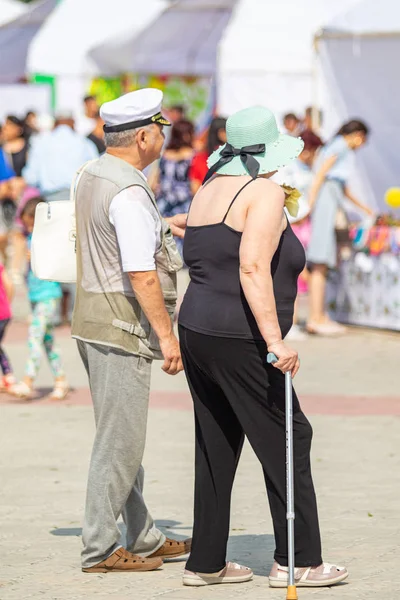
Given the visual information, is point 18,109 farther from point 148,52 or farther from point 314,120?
point 314,120

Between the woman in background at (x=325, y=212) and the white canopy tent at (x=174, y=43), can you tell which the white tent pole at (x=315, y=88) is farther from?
the white canopy tent at (x=174, y=43)

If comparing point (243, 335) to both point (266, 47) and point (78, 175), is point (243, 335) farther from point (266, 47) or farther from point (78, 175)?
point (266, 47)

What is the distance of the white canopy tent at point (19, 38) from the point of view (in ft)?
95.2

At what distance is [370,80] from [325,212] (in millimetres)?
2841

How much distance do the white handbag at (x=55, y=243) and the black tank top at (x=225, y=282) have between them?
0.71 metres

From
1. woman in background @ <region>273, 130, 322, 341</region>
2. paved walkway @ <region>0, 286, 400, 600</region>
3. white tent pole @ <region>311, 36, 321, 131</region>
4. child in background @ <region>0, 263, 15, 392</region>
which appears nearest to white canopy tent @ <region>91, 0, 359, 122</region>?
white tent pole @ <region>311, 36, 321, 131</region>

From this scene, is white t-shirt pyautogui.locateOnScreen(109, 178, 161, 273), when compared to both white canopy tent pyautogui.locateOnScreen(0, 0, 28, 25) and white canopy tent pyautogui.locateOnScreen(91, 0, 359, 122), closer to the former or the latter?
white canopy tent pyautogui.locateOnScreen(91, 0, 359, 122)

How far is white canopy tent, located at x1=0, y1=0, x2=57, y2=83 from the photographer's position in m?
29.0

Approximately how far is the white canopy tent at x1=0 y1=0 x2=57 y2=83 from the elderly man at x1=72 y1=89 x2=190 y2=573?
76.8 feet

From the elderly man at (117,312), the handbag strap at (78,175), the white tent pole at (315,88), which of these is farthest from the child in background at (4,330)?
the white tent pole at (315,88)

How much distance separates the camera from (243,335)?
5.07 m

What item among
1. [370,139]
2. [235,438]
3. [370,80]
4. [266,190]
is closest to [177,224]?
[266,190]

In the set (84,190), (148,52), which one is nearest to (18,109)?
(148,52)

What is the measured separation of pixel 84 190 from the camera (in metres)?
5.42
